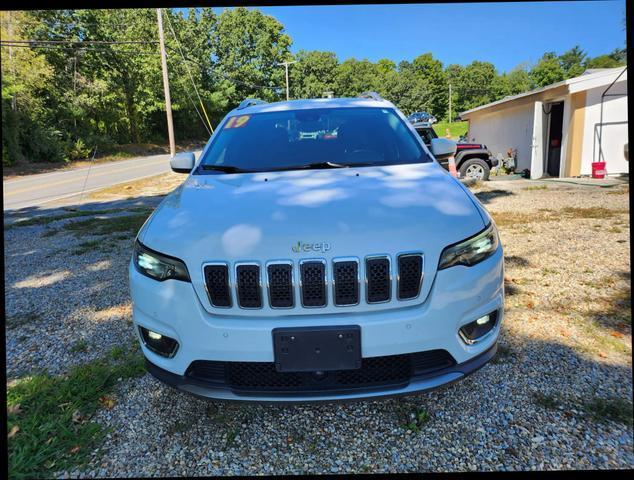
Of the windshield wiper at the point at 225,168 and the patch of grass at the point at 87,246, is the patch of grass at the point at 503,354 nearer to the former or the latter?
the windshield wiper at the point at 225,168

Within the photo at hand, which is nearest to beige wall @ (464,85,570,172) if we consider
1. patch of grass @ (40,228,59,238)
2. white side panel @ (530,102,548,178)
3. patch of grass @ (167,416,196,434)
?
white side panel @ (530,102,548,178)

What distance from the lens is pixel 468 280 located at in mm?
1847

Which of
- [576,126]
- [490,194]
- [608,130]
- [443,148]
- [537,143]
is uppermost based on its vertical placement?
[576,126]

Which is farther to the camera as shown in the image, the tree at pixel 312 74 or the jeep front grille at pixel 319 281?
the tree at pixel 312 74

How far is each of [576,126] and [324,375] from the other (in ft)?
44.4

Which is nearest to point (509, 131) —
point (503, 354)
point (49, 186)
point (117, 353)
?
point (503, 354)

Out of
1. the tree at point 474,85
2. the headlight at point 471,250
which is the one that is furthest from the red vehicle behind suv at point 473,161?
the tree at point 474,85

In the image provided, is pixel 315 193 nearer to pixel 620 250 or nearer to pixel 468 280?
pixel 468 280

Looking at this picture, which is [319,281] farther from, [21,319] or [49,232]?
[49,232]

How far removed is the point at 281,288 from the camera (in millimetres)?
1761

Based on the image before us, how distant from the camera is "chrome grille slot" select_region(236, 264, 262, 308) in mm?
1768

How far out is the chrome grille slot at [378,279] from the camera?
1763mm

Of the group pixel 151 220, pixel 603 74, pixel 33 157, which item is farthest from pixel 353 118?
pixel 33 157

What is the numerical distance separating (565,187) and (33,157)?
2873cm
